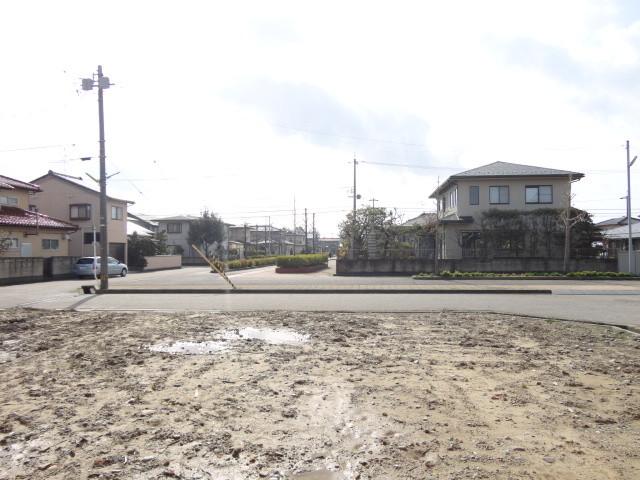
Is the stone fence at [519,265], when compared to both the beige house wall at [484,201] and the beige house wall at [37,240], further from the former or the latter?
the beige house wall at [37,240]

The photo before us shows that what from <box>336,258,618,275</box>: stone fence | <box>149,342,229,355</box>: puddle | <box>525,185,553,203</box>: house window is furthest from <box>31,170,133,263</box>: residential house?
<box>149,342,229,355</box>: puddle

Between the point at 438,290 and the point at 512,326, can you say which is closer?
the point at 512,326

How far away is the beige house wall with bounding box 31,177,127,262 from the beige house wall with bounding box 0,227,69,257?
16.7 ft

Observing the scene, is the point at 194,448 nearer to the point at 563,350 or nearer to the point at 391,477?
the point at 391,477

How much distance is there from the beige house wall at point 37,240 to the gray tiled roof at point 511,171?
87.3 feet

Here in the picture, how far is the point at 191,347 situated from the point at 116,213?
35720mm

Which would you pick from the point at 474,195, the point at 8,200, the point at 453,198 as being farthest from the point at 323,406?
the point at 8,200

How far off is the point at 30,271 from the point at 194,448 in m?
26.9

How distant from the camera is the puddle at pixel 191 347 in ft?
22.6

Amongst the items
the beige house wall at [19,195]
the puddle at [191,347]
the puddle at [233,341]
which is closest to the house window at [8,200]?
the beige house wall at [19,195]

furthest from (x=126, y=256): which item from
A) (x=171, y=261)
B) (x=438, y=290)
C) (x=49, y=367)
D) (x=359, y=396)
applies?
(x=359, y=396)

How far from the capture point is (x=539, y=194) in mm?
32281

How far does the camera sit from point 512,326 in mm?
9133

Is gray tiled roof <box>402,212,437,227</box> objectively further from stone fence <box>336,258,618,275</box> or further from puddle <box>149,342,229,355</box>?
puddle <box>149,342,229,355</box>
